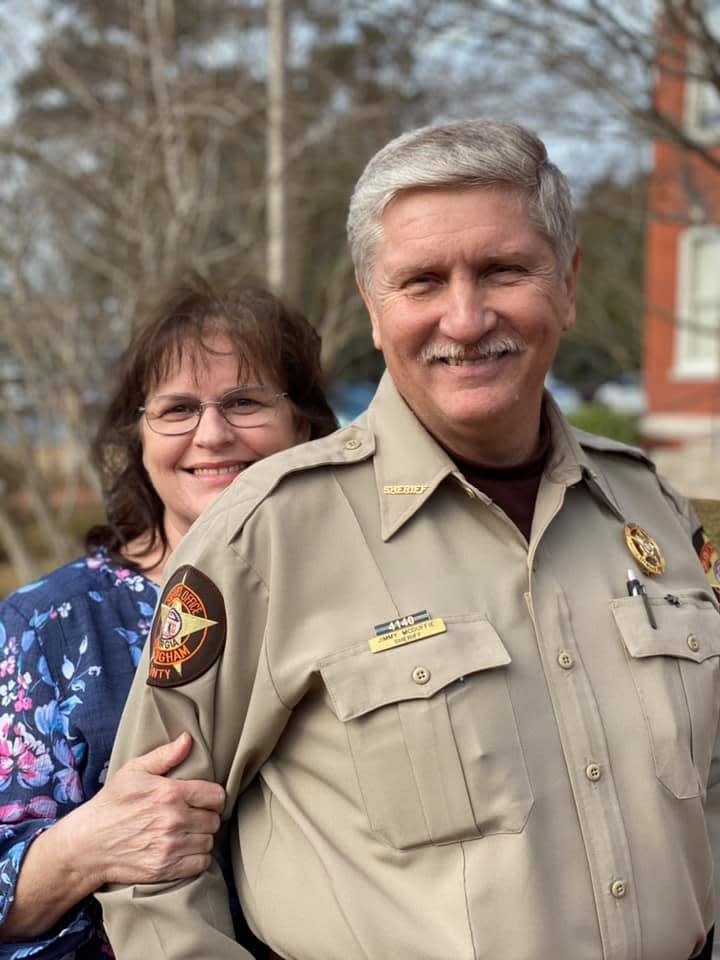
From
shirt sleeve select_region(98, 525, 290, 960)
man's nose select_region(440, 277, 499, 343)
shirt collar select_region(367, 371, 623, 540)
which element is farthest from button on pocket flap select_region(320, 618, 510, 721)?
man's nose select_region(440, 277, 499, 343)

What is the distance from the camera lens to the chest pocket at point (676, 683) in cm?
188

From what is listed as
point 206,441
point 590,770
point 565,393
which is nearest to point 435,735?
point 590,770

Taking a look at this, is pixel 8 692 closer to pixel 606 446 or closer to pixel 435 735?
pixel 435 735

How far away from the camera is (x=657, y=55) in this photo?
4730mm

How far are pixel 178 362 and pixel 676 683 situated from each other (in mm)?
1321

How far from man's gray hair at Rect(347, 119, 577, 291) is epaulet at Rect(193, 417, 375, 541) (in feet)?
1.01

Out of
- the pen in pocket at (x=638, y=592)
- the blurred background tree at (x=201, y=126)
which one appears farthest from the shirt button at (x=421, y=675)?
the blurred background tree at (x=201, y=126)

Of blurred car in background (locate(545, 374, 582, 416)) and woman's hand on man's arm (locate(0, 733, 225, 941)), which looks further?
blurred car in background (locate(545, 374, 582, 416))

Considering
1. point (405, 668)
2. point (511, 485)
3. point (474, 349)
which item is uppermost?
point (474, 349)

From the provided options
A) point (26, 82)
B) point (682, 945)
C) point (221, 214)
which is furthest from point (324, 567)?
point (221, 214)

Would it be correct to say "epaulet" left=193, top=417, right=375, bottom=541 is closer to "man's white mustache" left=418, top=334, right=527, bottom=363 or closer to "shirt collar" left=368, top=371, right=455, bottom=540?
"shirt collar" left=368, top=371, right=455, bottom=540

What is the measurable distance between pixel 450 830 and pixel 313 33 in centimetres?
658

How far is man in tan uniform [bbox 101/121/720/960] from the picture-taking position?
177cm

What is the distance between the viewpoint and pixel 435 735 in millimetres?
1792
